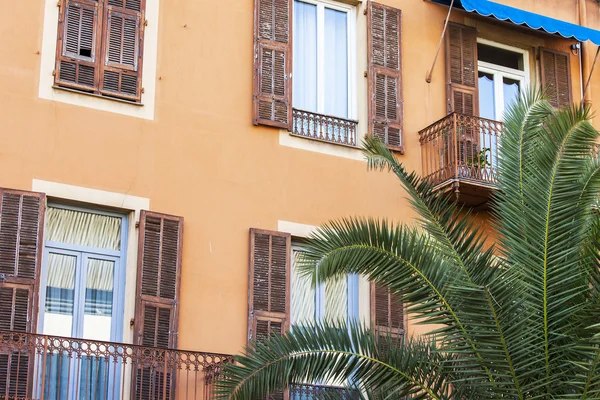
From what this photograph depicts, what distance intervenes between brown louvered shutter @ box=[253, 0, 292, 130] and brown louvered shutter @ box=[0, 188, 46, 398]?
3.24 meters

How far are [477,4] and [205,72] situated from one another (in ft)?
12.9

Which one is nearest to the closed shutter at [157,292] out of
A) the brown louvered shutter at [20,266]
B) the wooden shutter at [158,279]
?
the wooden shutter at [158,279]

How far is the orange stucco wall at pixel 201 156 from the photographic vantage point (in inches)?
618

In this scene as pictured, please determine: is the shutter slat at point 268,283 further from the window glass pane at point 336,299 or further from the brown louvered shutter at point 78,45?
the brown louvered shutter at point 78,45

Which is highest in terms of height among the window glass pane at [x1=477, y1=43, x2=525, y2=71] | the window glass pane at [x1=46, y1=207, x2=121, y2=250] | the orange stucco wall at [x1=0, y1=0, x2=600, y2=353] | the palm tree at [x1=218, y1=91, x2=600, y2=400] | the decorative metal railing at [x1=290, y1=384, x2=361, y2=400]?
the window glass pane at [x1=477, y1=43, x2=525, y2=71]

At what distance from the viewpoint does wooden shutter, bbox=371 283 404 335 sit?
16812 millimetres

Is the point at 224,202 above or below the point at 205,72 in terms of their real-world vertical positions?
below

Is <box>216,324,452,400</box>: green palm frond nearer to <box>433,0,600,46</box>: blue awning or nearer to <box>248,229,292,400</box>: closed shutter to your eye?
<box>248,229,292,400</box>: closed shutter

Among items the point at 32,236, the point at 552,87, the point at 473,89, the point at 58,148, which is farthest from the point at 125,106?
the point at 552,87

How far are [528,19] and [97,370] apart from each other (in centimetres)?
785

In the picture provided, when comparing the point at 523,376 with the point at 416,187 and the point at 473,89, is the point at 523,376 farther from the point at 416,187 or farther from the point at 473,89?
the point at 473,89

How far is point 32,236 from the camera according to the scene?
49.5ft

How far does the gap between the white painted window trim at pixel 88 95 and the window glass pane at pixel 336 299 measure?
3.07 metres

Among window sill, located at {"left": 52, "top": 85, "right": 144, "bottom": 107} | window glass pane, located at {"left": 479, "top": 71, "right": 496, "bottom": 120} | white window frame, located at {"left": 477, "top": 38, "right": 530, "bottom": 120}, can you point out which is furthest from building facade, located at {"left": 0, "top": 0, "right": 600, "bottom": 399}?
white window frame, located at {"left": 477, "top": 38, "right": 530, "bottom": 120}
